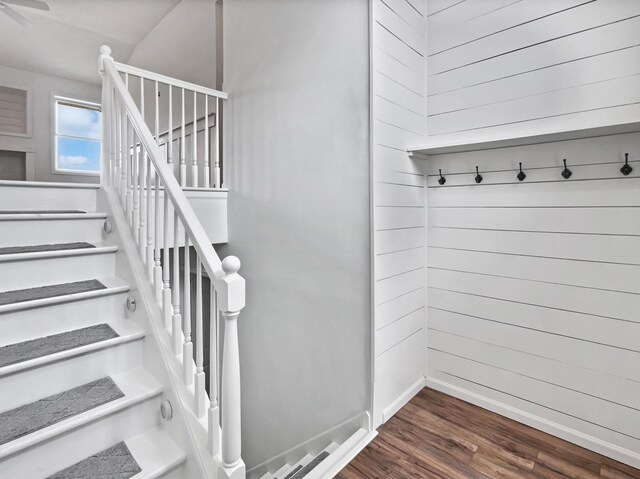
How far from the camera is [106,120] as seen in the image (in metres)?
2.23

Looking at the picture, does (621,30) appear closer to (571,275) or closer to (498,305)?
(571,275)

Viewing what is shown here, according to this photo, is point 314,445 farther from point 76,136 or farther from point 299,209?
point 76,136

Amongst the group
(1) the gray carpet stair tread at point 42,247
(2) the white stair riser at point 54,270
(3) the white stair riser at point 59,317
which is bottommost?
(3) the white stair riser at point 59,317

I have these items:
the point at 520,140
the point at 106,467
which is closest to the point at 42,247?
the point at 106,467

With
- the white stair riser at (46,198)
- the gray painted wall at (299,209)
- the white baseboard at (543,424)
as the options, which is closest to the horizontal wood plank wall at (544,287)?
the white baseboard at (543,424)

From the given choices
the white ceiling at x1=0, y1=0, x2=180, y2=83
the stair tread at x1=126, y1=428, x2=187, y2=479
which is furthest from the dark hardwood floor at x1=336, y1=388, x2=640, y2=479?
the white ceiling at x1=0, y1=0, x2=180, y2=83

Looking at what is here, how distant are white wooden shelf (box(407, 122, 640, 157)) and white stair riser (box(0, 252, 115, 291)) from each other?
1.83 meters

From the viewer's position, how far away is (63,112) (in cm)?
532

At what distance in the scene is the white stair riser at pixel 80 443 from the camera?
1172mm

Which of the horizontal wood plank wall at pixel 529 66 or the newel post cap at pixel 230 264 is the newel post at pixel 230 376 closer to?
the newel post cap at pixel 230 264

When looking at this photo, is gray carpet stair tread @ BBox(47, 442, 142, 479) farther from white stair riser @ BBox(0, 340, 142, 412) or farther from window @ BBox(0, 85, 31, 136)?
window @ BBox(0, 85, 31, 136)

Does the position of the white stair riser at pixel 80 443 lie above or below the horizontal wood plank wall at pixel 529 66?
below

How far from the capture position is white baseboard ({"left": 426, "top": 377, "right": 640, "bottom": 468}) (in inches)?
59.2

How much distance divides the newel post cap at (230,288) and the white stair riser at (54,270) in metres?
1.10
